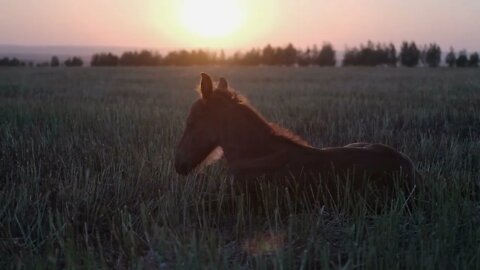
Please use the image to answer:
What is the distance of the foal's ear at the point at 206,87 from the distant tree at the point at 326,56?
6595 centimetres

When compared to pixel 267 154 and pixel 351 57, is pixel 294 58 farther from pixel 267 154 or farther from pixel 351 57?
pixel 267 154

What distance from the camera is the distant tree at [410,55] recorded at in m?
68.3

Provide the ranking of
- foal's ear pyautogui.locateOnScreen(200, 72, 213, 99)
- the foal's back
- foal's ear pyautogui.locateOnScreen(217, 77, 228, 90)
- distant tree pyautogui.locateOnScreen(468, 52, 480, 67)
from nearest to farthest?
1. the foal's back
2. foal's ear pyautogui.locateOnScreen(200, 72, 213, 99)
3. foal's ear pyautogui.locateOnScreen(217, 77, 228, 90)
4. distant tree pyautogui.locateOnScreen(468, 52, 480, 67)

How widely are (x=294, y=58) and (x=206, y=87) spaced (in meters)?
66.3

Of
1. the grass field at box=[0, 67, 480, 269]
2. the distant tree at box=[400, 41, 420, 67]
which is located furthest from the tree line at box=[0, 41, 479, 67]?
the grass field at box=[0, 67, 480, 269]

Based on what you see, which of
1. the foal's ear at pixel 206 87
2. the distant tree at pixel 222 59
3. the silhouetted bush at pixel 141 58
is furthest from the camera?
the distant tree at pixel 222 59

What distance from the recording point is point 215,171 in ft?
22.1

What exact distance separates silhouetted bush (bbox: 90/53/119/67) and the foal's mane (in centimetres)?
6282

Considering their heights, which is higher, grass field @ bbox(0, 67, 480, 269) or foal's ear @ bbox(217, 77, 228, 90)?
foal's ear @ bbox(217, 77, 228, 90)

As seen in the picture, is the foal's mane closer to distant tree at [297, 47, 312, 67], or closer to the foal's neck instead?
the foal's neck

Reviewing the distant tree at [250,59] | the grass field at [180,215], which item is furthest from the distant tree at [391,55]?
the grass field at [180,215]

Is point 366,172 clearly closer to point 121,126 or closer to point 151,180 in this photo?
point 151,180

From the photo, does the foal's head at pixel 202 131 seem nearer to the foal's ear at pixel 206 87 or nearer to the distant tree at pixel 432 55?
the foal's ear at pixel 206 87

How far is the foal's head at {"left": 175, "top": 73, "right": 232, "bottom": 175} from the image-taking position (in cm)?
577
